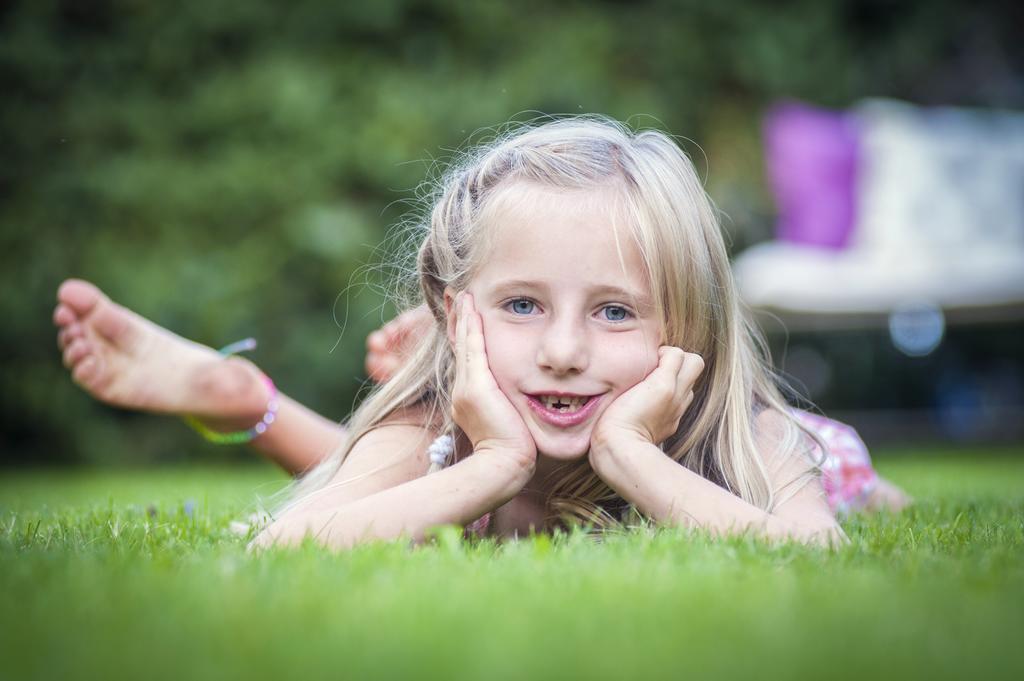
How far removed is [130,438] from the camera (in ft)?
27.3

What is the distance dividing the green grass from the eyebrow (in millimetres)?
551

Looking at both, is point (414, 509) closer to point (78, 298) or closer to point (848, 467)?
point (78, 298)

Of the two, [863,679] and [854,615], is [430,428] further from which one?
[863,679]

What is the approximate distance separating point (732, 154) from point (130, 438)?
6.00 metres

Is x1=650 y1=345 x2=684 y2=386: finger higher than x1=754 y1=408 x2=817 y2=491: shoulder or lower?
higher

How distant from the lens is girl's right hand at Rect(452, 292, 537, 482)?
2281 mm

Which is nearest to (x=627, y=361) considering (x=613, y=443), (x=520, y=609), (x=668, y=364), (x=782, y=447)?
(x=668, y=364)

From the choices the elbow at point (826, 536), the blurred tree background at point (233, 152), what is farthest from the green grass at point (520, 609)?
the blurred tree background at point (233, 152)

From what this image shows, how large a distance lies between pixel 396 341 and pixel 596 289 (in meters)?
1.14

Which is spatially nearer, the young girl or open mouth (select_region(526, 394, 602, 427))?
the young girl

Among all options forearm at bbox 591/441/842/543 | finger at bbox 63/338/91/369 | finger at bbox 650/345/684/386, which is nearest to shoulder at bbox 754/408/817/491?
forearm at bbox 591/441/842/543

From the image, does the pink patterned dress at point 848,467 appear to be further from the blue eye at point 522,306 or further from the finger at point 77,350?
the finger at point 77,350

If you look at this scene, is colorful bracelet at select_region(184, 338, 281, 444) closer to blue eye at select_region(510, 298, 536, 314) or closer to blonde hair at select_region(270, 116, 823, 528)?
blonde hair at select_region(270, 116, 823, 528)

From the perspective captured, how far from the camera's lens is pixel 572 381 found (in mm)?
2318
